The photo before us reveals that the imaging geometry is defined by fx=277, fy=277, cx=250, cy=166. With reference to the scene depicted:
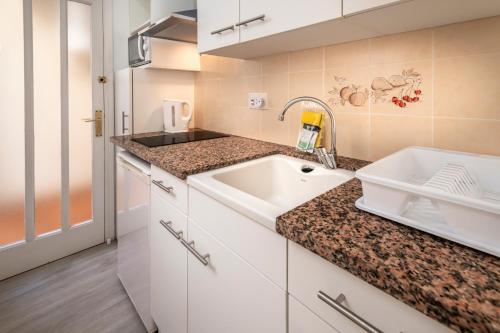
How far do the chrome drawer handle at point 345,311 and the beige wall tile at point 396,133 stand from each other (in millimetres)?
722

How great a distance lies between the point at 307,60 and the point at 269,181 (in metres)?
0.60

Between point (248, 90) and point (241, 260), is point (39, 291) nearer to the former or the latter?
point (241, 260)

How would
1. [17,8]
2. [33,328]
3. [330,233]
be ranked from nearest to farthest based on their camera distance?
1. [330,233]
2. [33,328]
3. [17,8]

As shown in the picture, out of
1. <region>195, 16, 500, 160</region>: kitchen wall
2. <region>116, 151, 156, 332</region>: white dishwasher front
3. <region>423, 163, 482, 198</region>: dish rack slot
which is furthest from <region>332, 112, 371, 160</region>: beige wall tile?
<region>116, 151, 156, 332</region>: white dishwasher front

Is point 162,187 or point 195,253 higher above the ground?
point 162,187

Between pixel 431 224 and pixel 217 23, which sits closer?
pixel 431 224

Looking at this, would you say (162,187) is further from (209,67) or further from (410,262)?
(209,67)

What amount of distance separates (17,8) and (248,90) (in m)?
1.47

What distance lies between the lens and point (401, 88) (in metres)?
1.01

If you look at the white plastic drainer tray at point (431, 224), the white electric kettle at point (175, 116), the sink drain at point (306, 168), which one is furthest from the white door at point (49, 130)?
the white plastic drainer tray at point (431, 224)

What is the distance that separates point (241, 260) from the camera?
0.76m

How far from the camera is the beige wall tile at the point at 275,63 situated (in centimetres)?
142

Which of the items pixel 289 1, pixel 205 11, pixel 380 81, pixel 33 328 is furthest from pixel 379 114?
pixel 33 328

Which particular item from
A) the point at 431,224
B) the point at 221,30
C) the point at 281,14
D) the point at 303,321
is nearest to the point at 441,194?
the point at 431,224
